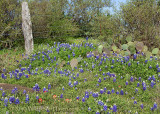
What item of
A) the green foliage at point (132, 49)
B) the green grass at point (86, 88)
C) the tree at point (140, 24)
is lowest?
the green grass at point (86, 88)

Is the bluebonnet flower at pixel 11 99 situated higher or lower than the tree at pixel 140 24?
lower

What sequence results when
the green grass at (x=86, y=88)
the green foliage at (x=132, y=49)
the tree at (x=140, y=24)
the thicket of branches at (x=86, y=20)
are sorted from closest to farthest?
the green grass at (x=86, y=88), the green foliage at (x=132, y=49), the tree at (x=140, y=24), the thicket of branches at (x=86, y=20)

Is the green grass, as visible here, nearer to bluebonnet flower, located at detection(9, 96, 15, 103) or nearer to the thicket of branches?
bluebonnet flower, located at detection(9, 96, 15, 103)

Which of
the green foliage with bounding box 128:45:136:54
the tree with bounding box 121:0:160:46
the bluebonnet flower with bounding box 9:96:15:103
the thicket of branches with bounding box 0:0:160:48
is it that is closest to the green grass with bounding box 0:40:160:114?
the bluebonnet flower with bounding box 9:96:15:103

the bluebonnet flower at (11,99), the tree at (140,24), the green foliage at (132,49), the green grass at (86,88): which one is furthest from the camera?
the tree at (140,24)

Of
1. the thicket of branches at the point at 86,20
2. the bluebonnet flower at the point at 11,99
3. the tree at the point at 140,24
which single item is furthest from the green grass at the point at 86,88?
the tree at the point at 140,24

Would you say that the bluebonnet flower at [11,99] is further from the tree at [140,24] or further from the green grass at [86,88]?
the tree at [140,24]

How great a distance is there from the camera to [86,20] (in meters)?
21.1

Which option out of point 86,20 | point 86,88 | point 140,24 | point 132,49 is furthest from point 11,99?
point 86,20

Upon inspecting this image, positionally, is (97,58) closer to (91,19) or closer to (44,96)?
(44,96)

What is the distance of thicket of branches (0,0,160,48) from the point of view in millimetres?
10367

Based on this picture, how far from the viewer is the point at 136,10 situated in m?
10.4

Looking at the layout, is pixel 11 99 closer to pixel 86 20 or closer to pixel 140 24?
pixel 140 24

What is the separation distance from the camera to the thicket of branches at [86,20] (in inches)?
408
